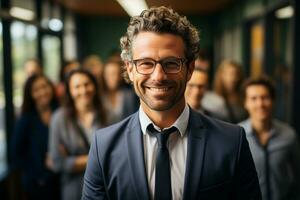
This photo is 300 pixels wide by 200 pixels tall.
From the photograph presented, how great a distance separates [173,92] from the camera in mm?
1256

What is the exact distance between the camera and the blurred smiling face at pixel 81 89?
284 centimetres

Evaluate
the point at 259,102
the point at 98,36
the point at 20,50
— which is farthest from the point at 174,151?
the point at 98,36

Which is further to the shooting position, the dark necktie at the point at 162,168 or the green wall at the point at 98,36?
the green wall at the point at 98,36

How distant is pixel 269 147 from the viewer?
2.33 meters

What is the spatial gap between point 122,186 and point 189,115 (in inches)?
13.3

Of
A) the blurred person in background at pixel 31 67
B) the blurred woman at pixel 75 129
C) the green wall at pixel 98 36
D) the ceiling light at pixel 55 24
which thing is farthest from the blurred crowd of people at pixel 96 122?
the green wall at pixel 98 36

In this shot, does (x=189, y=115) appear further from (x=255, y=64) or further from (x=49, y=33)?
(x=49, y=33)

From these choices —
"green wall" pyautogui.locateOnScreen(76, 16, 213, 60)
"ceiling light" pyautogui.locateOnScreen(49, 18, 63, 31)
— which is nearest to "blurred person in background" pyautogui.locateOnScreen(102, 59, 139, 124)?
"ceiling light" pyautogui.locateOnScreen(49, 18, 63, 31)

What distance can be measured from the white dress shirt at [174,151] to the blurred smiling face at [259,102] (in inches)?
47.0

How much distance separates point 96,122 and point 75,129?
16 centimetres

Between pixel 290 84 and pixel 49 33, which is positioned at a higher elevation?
pixel 49 33

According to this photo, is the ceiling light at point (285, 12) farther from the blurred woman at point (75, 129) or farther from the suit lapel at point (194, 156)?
the suit lapel at point (194, 156)

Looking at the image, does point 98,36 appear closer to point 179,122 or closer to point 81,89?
point 81,89

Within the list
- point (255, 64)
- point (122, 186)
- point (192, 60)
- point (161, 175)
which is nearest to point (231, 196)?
point (161, 175)
